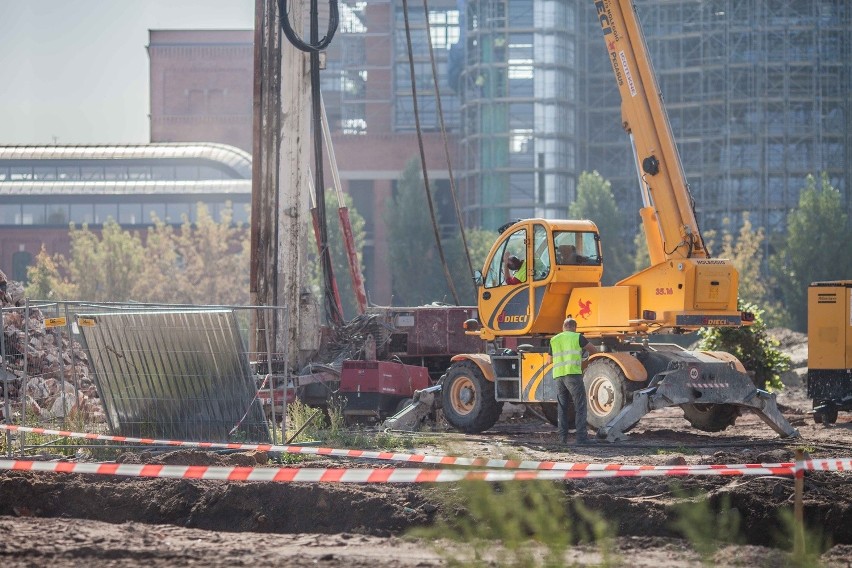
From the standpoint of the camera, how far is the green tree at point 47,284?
63744 mm

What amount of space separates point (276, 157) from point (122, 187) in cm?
6346

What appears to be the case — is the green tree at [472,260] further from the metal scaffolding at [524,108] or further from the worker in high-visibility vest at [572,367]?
the worker in high-visibility vest at [572,367]

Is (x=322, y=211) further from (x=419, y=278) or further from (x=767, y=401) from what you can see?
(x=419, y=278)

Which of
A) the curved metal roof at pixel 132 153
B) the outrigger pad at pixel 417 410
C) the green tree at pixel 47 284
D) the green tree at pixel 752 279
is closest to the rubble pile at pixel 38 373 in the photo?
the outrigger pad at pixel 417 410

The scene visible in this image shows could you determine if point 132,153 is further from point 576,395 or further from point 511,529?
point 511,529

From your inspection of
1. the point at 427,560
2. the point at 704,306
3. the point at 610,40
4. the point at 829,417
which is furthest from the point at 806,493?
the point at 829,417

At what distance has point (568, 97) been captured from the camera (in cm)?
7594

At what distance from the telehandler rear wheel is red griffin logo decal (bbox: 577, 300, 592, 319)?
788 mm

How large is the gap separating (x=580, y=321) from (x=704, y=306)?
5.66 ft

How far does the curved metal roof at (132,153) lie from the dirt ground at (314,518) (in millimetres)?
71758

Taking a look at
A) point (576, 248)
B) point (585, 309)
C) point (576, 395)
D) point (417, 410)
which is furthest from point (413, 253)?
point (576, 395)

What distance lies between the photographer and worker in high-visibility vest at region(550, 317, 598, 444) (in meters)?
17.7

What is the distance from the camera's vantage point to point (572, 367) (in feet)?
58.1

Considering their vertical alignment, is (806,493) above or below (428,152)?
below
